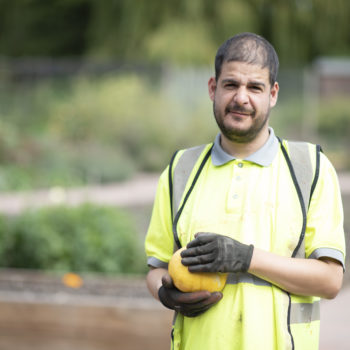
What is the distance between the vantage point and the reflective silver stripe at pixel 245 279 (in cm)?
194

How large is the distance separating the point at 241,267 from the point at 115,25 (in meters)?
16.2

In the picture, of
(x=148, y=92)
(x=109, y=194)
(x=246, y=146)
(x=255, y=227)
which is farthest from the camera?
(x=148, y=92)

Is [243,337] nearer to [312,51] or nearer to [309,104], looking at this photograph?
[309,104]

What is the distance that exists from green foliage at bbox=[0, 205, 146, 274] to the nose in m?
3.92

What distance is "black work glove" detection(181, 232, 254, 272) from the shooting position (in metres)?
1.86

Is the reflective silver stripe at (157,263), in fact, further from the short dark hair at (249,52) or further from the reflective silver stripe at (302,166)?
the short dark hair at (249,52)

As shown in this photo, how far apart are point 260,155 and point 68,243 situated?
397 cm

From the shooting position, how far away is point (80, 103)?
48.2 feet

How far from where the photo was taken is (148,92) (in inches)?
584

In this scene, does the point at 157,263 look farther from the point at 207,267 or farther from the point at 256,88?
the point at 256,88

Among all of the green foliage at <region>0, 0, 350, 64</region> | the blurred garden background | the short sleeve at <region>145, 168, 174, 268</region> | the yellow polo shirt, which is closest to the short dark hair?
the yellow polo shirt

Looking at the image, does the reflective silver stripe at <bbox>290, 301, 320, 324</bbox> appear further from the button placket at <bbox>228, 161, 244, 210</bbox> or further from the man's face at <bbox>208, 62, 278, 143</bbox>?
the man's face at <bbox>208, 62, 278, 143</bbox>

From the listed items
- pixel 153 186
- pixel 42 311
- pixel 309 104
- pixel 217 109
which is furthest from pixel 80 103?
pixel 217 109

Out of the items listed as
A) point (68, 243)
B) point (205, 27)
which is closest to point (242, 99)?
point (68, 243)
